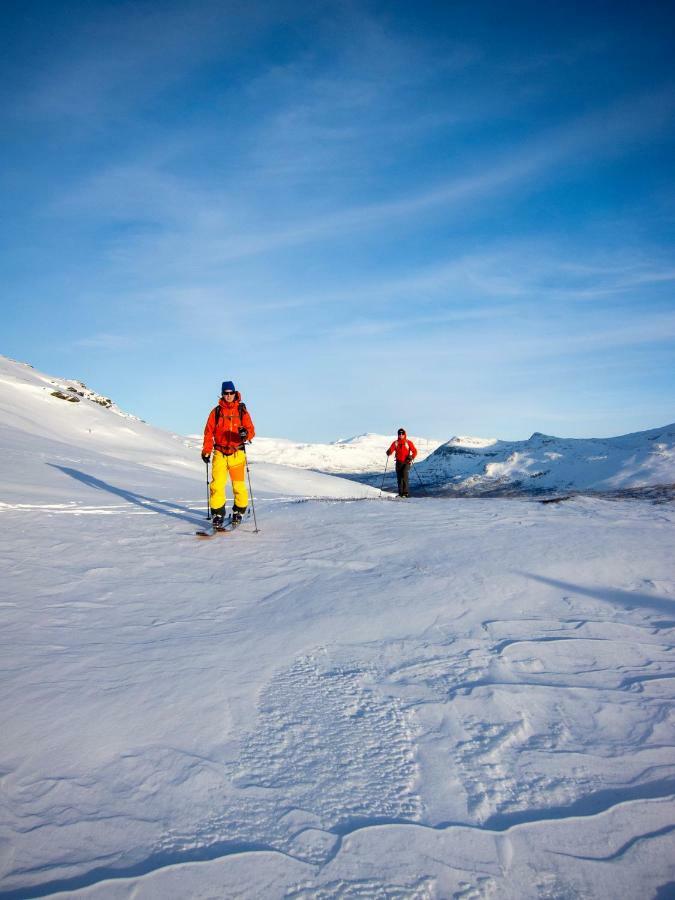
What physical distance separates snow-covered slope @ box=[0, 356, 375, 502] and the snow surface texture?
6139 mm

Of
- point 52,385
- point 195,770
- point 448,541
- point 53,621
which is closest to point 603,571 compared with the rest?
point 448,541

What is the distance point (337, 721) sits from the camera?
323 cm

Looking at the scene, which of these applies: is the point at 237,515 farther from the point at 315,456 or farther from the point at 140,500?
the point at 315,456

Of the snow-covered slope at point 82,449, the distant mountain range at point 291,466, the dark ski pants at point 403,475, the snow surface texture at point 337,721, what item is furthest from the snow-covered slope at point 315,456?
the snow surface texture at point 337,721

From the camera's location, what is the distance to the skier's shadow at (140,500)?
9.70m

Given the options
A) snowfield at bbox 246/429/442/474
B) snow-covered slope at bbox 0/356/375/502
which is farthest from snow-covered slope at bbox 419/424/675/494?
snowfield at bbox 246/429/442/474

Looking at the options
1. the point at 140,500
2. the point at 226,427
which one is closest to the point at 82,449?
the point at 140,500

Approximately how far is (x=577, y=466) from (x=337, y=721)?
29.9m

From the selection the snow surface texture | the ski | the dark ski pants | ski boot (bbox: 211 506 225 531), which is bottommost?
the snow surface texture

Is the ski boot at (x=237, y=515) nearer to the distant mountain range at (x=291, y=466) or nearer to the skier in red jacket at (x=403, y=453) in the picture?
the skier in red jacket at (x=403, y=453)

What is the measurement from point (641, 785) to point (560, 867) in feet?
2.70

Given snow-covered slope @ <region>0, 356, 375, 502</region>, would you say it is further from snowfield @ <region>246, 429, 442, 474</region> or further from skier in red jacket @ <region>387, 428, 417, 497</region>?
snowfield @ <region>246, 429, 442, 474</region>

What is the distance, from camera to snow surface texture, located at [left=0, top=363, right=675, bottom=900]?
2217mm

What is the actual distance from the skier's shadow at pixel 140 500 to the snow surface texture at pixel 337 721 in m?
2.47
